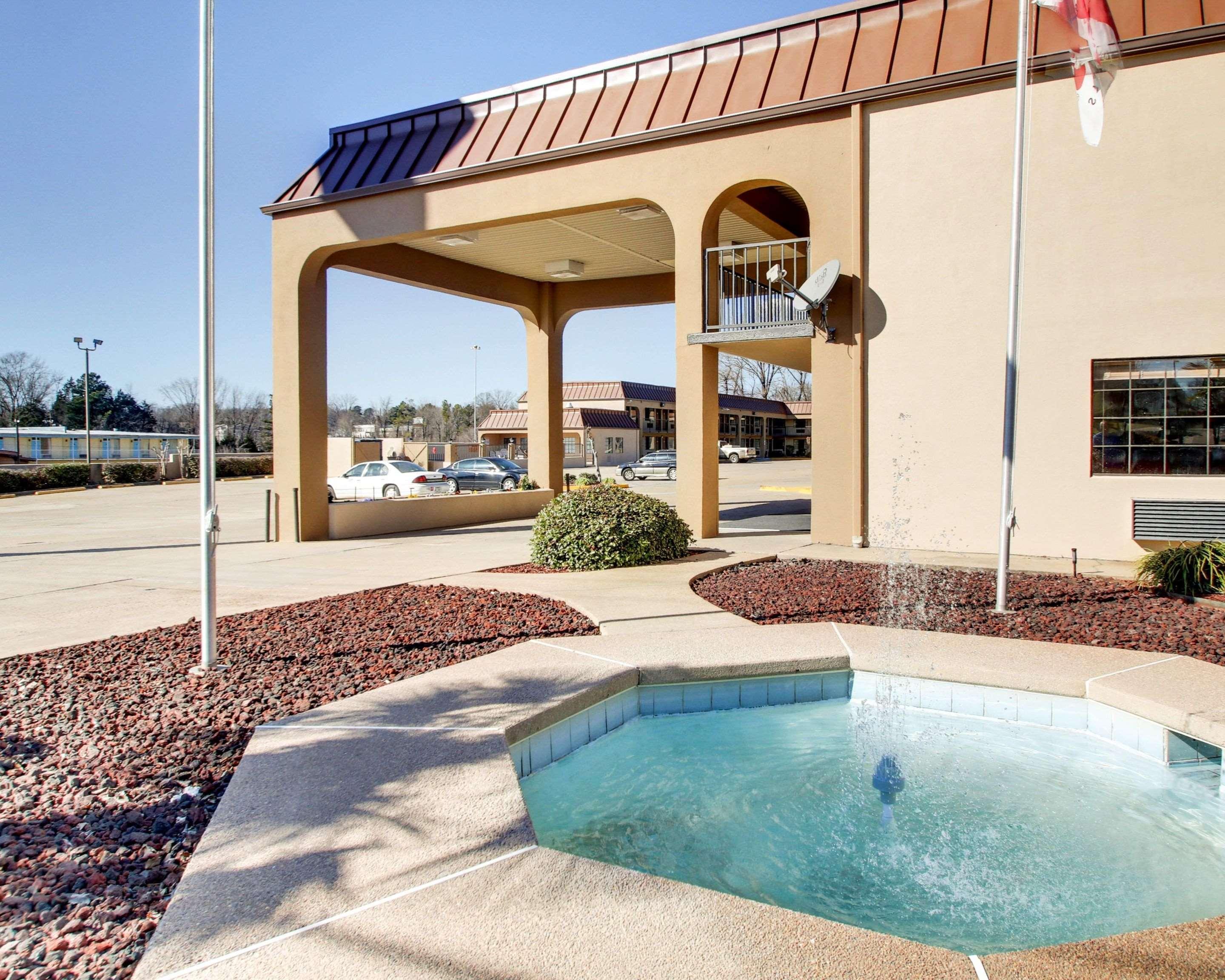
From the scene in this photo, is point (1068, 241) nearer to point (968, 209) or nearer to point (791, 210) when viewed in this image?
point (968, 209)

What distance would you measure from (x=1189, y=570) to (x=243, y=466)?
46.7m

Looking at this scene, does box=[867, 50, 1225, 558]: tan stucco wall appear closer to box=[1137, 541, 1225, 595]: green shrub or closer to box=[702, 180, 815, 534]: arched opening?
box=[702, 180, 815, 534]: arched opening

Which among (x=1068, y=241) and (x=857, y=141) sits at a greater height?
(x=857, y=141)

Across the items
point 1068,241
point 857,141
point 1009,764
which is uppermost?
point 857,141

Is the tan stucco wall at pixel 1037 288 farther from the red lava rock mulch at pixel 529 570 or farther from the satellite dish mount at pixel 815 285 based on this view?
the red lava rock mulch at pixel 529 570

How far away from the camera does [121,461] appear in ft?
130

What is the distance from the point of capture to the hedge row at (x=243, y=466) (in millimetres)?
46438

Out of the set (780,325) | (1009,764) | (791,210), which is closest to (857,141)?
(780,325)

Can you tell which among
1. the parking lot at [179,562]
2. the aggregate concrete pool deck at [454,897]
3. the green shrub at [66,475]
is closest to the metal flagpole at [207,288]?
the aggregate concrete pool deck at [454,897]

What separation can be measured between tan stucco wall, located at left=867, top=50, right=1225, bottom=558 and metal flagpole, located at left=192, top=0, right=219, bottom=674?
8077 millimetres

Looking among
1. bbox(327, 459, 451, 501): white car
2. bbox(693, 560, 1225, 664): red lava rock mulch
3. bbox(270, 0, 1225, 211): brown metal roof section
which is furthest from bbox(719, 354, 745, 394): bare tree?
bbox(693, 560, 1225, 664): red lava rock mulch

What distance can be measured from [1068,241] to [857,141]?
9.31 feet

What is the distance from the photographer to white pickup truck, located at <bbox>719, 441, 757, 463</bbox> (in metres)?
58.2

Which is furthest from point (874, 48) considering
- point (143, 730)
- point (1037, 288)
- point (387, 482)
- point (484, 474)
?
point (484, 474)
